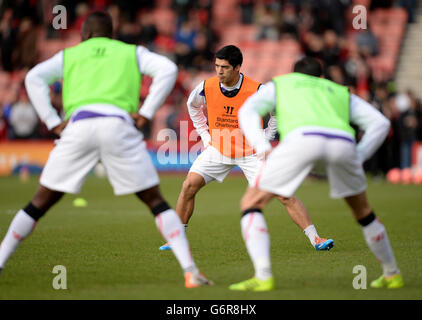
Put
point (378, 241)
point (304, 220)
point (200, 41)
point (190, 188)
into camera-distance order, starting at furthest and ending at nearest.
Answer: point (200, 41)
point (190, 188)
point (304, 220)
point (378, 241)

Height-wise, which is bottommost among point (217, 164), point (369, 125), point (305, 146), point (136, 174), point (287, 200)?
point (287, 200)

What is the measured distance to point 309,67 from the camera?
21.7ft

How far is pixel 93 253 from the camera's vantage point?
874 cm

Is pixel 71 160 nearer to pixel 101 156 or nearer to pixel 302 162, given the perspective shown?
pixel 101 156

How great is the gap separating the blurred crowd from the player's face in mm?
12237

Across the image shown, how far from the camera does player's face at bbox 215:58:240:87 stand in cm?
872

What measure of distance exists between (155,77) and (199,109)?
9.88 ft

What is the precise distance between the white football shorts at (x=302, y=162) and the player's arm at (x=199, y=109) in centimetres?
319

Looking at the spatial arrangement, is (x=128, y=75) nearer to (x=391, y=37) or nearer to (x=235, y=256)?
(x=235, y=256)

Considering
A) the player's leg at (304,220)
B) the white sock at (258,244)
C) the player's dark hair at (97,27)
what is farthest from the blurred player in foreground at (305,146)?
the player's leg at (304,220)

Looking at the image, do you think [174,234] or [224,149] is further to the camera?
[224,149]

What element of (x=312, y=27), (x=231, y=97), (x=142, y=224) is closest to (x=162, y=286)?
(x=231, y=97)

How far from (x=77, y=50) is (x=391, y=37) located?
21496 millimetres

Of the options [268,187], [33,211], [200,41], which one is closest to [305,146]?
[268,187]
